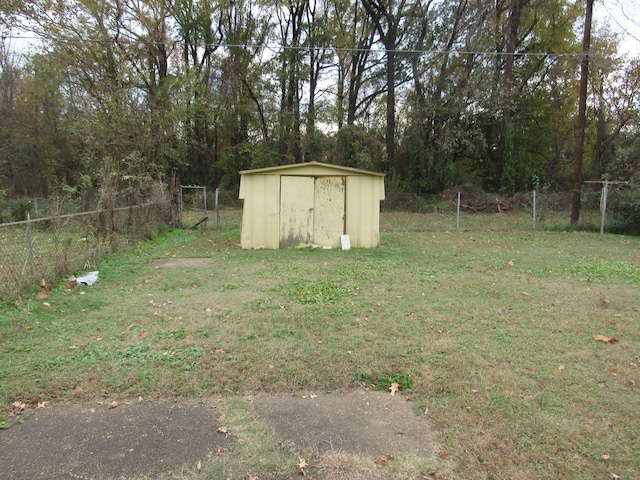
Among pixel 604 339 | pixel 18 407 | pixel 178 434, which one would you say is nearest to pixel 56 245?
pixel 18 407

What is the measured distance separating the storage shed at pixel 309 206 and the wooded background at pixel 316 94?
9108 mm

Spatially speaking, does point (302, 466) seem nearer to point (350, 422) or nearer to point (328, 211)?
point (350, 422)

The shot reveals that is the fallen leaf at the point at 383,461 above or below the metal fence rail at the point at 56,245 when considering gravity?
below

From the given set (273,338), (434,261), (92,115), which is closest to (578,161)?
(434,261)

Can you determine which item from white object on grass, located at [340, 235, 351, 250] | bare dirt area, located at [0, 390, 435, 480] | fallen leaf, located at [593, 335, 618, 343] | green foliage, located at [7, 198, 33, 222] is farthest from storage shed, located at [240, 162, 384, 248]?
green foliage, located at [7, 198, 33, 222]

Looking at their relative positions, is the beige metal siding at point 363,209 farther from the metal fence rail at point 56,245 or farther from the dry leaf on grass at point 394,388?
the dry leaf on grass at point 394,388

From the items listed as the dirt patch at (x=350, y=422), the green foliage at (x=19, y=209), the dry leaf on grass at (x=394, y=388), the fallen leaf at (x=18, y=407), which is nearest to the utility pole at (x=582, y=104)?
the dry leaf on grass at (x=394, y=388)

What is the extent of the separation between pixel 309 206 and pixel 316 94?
16983 mm

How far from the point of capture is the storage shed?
30.5 feet

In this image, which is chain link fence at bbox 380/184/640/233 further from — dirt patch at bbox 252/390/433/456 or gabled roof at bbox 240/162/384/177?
dirt patch at bbox 252/390/433/456

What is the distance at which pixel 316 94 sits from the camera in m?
24.5

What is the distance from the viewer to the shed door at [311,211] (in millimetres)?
9383

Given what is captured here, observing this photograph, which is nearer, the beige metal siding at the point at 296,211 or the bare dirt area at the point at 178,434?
the bare dirt area at the point at 178,434

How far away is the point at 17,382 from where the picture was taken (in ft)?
9.79
